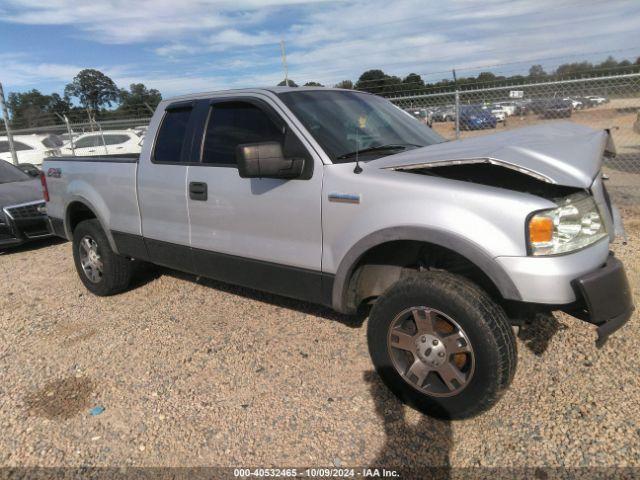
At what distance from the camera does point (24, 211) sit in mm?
7082

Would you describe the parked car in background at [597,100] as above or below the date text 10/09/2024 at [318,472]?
above

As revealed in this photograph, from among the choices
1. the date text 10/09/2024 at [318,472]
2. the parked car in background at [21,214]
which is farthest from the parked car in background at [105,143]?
the date text 10/09/2024 at [318,472]

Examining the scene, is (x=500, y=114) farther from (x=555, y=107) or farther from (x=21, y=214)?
(x=21, y=214)

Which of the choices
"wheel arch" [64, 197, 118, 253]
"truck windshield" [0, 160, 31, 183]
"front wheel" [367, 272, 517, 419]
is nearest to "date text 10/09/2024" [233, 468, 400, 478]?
"front wheel" [367, 272, 517, 419]

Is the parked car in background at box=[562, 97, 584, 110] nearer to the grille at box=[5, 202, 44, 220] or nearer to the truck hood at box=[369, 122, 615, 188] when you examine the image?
the truck hood at box=[369, 122, 615, 188]

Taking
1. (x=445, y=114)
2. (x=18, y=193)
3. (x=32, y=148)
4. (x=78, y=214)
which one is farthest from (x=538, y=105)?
(x=32, y=148)

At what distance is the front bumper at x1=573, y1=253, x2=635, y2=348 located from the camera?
2.27 metres

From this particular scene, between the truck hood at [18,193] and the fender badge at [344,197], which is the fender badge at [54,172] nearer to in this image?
the truck hood at [18,193]

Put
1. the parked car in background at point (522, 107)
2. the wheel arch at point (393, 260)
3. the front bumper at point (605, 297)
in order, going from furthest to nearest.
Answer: the parked car in background at point (522, 107) < the wheel arch at point (393, 260) < the front bumper at point (605, 297)

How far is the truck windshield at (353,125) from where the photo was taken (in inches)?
124

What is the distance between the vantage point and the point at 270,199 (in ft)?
10.6

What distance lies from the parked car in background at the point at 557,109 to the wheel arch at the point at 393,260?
6.90 meters

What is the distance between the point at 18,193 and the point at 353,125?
20.6ft

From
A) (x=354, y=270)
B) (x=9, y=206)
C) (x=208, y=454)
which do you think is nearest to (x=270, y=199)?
(x=354, y=270)
